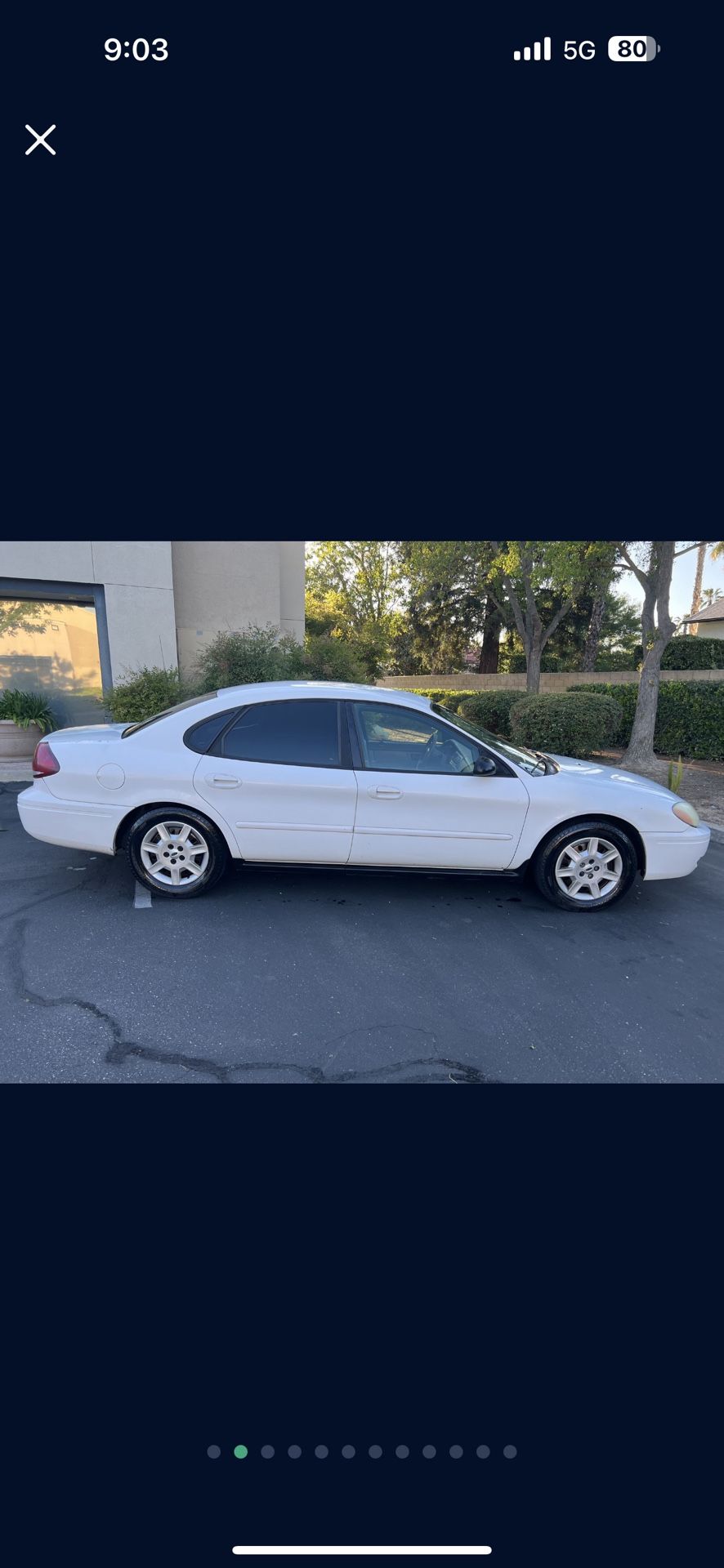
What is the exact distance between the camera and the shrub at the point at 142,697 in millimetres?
8234

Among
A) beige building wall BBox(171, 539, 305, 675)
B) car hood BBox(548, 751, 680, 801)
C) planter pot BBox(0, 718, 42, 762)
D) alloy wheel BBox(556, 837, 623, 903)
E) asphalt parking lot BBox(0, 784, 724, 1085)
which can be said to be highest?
beige building wall BBox(171, 539, 305, 675)

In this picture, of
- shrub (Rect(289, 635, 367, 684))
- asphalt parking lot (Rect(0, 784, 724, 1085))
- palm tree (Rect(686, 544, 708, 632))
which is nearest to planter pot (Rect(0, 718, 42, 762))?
shrub (Rect(289, 635, 367, 684))

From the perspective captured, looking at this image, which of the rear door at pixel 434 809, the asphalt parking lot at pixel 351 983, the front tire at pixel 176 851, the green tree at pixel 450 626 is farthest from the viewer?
the green tree at pixel 450 626

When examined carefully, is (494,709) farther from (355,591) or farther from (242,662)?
(355,591)

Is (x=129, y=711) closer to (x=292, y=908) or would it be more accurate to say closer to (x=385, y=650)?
(x=292, y=908)

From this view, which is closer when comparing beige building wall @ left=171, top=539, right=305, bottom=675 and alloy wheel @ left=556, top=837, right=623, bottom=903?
alloy wheel @ left=556, top=837, right=623, bottom=903

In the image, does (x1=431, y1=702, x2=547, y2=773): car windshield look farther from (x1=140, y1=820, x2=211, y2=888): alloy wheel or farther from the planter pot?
the planter pot

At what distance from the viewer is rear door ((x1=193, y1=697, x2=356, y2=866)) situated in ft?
12.4

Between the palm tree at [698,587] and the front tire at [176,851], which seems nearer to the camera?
the front tire at [176,851]

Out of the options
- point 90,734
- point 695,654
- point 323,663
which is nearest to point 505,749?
point 90,734

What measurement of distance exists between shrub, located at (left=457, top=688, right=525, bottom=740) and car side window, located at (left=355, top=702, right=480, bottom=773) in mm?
8058

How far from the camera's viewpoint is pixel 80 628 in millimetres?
8961

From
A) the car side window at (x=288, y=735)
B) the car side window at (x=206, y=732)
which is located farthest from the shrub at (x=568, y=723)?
the car side window at (x=206, y=732)

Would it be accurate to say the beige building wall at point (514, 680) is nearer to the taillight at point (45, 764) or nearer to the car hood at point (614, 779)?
the car hood at point (614, 779)
